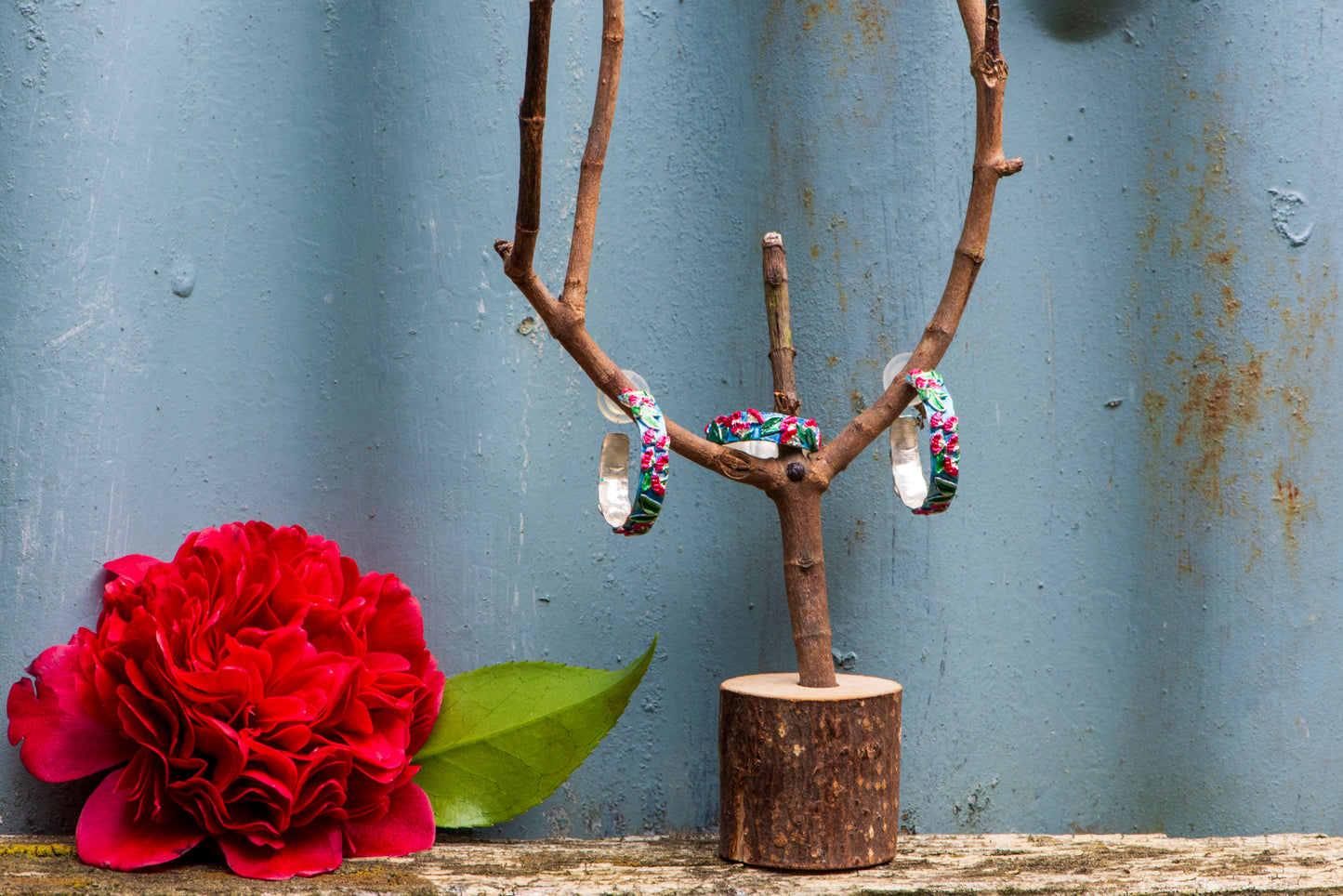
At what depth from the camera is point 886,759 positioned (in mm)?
614

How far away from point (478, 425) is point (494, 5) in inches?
11.2

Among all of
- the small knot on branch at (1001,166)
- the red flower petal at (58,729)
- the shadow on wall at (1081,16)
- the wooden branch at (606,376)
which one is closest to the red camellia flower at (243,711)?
the red flower petal at (58,729)

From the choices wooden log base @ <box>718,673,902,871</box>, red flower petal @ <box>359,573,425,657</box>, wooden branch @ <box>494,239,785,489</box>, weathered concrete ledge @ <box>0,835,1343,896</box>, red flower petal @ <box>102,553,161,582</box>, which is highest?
wooden branch @ <box>494,239,785,489</box>

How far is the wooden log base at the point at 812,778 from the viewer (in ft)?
1.95

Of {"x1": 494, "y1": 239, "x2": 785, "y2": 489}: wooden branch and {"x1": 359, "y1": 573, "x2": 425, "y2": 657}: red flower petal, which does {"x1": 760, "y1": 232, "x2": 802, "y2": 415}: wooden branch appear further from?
{"x1": 359, "y1": 573, "x2": 425, "y2": 657}: red flower petal

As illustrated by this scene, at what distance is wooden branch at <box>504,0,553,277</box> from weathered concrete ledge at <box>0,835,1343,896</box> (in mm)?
333

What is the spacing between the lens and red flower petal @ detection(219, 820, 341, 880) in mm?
570

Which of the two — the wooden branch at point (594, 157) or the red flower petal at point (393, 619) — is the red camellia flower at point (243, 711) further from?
the wooden branch at point (594, 157)

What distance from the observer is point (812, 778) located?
594 millimetres

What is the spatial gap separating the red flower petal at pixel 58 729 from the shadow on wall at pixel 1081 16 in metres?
0.77

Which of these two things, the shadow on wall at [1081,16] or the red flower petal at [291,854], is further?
Result: the shadow on wall at [1081,16]

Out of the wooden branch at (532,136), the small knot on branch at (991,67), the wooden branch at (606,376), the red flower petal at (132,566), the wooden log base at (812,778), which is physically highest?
the small knot on branch at (991,67)

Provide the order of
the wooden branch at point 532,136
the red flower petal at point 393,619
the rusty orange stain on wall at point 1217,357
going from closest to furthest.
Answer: the wooden branch at point 532,136
the red flower petal at point 393,619
the rusty orange stain on wall at point 1217,357

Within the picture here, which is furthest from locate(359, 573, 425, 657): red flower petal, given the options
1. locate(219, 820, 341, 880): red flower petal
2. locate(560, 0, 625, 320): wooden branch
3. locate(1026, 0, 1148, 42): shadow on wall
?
locate(1026, 0, 1148, 42): shadow on wall
